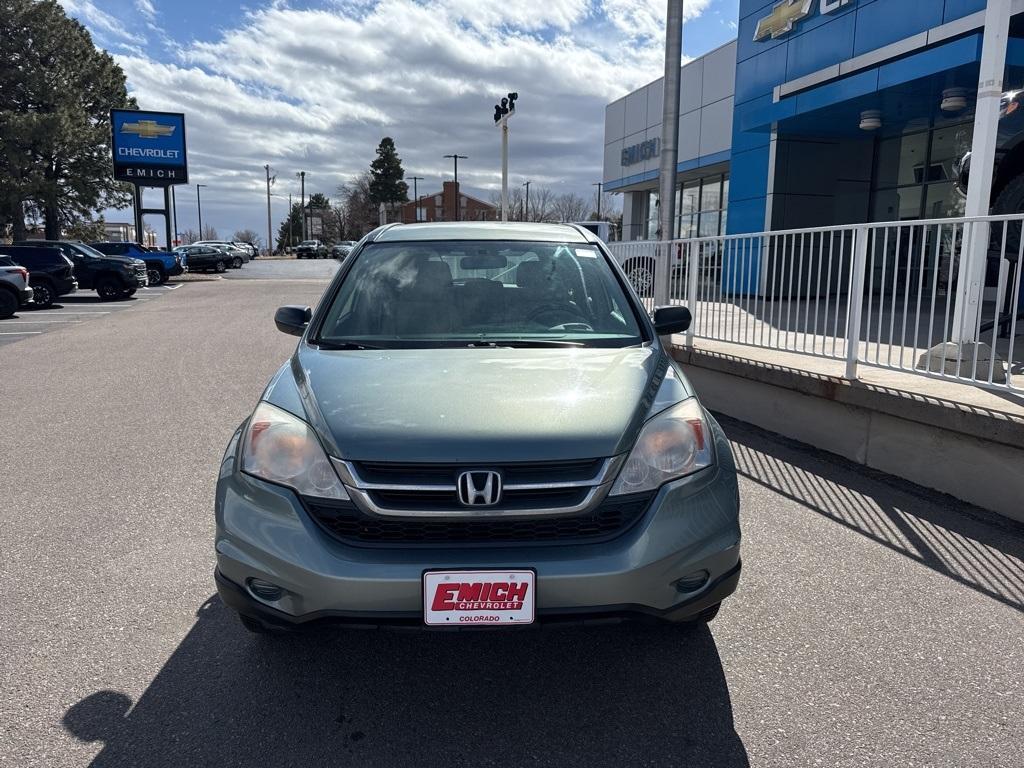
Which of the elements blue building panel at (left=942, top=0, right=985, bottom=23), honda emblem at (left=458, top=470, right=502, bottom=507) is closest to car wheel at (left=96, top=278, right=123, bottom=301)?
blue building panel at (left=942, top=0, right=985, bottom=23)

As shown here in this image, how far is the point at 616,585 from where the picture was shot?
7.46 ft

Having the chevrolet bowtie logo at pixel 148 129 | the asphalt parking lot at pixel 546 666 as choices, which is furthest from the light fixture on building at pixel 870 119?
the chevrolet bowtie logo at pixel 148 129

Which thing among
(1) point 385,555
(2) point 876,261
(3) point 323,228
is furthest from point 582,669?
(3) point 323,228

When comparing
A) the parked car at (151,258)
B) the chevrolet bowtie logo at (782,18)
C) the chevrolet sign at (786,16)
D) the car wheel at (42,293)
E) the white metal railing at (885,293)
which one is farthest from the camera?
the parked car at (151,258)

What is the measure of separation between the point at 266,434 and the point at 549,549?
1.05m

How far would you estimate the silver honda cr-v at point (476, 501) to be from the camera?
226 centimetres

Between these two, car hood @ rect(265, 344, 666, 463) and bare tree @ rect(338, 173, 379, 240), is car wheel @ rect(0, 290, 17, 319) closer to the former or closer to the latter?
car hood @ rect(265, 344, 666, 463)

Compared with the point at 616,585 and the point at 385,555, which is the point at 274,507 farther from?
the point at 616,585

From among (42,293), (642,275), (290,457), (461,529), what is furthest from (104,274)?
(461,529)

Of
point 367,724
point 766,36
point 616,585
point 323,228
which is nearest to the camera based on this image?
point 616,585

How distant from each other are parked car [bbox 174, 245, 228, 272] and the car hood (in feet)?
143

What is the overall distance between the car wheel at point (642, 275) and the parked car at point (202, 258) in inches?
1510

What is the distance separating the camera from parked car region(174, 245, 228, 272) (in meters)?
43.1

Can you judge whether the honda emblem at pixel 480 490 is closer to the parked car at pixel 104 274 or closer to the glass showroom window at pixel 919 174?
the glass showroom window at pixel 919 174
